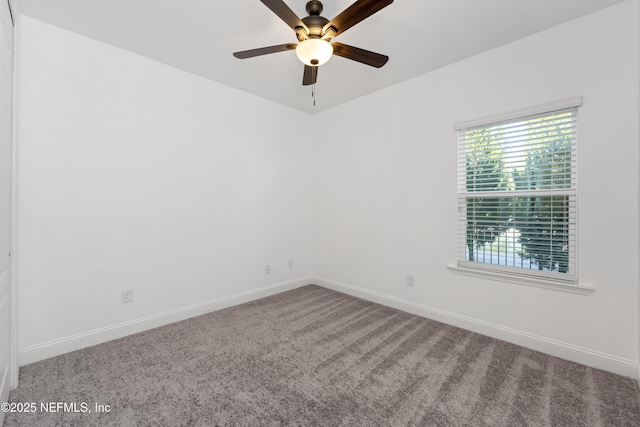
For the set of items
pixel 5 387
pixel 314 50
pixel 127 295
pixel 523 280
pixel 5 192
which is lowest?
pixel 5 387

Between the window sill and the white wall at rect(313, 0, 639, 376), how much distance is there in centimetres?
5

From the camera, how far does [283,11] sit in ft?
5.41

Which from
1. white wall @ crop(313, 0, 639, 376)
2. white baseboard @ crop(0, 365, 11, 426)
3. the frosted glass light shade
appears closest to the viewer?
white baseboard @ crop(0, 365, 11, 426)

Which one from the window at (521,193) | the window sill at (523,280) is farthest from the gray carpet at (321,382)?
the window at (521,193)

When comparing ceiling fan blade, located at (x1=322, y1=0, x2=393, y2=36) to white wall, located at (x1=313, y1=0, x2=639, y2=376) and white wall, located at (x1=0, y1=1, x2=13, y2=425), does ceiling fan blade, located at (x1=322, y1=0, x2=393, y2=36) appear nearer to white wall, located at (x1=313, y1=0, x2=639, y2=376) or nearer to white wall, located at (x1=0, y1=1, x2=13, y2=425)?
white wall, located at (x1=313, y1=0, x2=639, y2=376)

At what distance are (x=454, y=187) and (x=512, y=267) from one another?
0.90 metres

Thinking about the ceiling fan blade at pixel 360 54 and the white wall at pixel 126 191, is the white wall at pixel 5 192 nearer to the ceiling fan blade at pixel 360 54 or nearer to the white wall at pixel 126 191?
the white wall at pixel 126 191

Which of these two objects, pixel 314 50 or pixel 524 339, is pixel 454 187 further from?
pixel 314 50

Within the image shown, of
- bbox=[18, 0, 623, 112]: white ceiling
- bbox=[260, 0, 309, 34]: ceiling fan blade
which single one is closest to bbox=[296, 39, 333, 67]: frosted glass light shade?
bbox=[260, 0, 309, 34]: ceiling fan blade

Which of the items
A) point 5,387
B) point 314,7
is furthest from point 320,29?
point 5,387

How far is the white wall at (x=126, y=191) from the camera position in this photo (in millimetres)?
2209

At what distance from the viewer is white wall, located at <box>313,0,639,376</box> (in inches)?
79.9

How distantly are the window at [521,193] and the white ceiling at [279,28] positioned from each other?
2.32ft

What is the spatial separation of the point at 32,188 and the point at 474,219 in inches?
150
